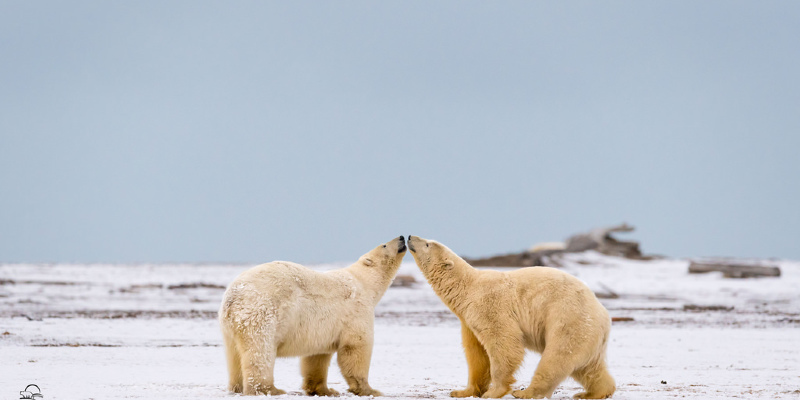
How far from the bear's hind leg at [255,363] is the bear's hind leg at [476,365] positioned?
2229mm

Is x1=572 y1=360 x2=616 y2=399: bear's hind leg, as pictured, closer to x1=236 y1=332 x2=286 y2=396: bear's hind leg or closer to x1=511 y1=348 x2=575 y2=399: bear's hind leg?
x1=511 y1=348 x2=575 y2=399: bear's hind leg

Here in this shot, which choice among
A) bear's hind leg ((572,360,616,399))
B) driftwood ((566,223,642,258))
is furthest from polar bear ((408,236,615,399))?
driftwood ((566,223,642,258))

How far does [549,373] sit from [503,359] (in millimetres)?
497

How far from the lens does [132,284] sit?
27000 millimetres

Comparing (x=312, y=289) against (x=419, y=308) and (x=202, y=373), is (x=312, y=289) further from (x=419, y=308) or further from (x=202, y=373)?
(x=419, y=308)

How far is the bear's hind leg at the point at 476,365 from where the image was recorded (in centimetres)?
841

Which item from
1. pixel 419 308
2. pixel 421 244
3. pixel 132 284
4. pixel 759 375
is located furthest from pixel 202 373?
pixel 132 284

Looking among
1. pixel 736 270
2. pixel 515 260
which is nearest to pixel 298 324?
pixel 736 270

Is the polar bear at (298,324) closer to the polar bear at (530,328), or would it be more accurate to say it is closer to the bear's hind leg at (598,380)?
the polar bear at (530,328)

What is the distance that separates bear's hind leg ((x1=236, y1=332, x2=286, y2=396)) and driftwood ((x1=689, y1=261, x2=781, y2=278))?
2322 cm

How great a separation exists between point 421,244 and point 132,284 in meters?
20.5

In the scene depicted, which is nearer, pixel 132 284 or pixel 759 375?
pixel 759 375

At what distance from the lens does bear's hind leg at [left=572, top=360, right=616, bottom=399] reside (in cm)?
804

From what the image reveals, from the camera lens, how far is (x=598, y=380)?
8.05 meters
